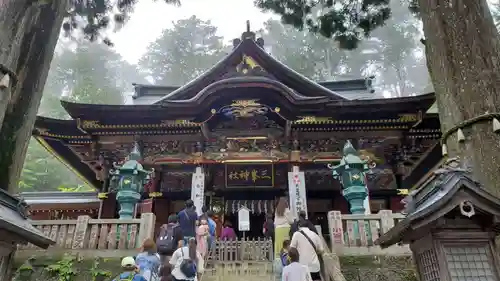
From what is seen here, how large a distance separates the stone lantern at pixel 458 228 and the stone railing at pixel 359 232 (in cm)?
359

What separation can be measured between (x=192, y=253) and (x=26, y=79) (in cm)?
316

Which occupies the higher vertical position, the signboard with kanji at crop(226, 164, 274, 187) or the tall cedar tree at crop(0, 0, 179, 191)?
the signboard with kanji at crop(226, 164, 274, 187)

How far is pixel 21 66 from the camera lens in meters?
4.60

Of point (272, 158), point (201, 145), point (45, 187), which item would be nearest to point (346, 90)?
point (272, 158)

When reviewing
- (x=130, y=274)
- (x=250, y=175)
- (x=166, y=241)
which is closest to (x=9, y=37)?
(x=130, y=274)

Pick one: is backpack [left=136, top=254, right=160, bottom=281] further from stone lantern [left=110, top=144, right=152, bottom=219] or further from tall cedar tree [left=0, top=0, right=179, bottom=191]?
stone lantern [left=110, top=144, right=152, bottom=219]

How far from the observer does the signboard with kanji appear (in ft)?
38.2

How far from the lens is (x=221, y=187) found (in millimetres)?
11719

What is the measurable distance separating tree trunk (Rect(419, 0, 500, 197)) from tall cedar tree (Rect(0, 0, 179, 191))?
4.63 metres

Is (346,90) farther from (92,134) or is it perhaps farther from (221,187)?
(92,134)

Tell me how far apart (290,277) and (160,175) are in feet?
26.5

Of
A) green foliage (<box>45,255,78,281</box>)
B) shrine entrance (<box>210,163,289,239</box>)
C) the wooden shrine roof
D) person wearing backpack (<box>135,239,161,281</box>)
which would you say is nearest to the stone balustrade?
green foliage (<box>45,255,78,281</box>)

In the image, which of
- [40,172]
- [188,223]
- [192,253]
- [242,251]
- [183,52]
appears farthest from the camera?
[183,52]

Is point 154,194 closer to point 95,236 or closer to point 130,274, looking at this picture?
point 95,236
